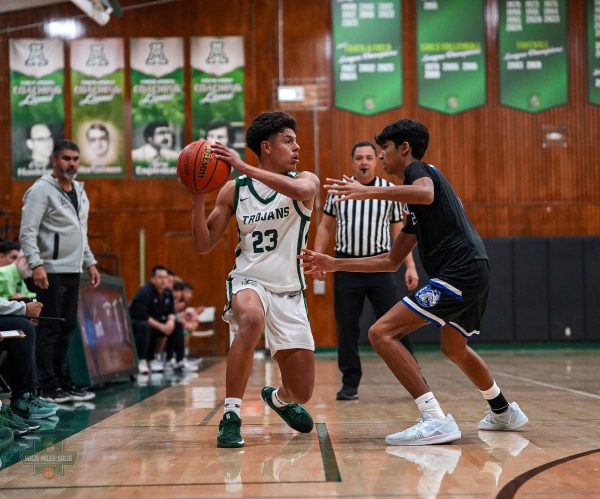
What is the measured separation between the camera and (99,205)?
14.6 metres

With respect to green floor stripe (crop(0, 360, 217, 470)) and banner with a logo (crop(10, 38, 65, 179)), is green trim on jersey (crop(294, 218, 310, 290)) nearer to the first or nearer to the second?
green floor stripe (crop(0, 360, 217, 470))

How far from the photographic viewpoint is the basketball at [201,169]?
167 inches

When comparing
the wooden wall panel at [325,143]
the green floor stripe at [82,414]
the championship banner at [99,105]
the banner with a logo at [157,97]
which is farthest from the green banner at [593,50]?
the green floor stripe at [82,414]

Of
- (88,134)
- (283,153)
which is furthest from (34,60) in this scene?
(283,153)

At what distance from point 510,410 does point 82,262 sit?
148 inches

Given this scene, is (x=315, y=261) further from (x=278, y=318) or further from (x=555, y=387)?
(x=555, y=387)

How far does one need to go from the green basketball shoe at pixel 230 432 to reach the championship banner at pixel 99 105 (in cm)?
1099

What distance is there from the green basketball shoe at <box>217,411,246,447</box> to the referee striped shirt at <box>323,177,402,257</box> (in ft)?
9.29

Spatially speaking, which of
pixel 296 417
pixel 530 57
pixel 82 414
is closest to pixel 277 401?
pixel 296 417

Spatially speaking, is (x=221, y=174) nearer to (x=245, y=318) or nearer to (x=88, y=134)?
(x=245, y=318)

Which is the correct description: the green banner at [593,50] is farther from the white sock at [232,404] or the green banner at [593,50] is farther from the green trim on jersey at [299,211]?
the white sock at [232,404]

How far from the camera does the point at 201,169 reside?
13.9 feet

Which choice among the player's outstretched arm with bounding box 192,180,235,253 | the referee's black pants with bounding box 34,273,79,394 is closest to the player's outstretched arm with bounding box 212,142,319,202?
the player's outstretched arm with bounding box 192,180,235,253

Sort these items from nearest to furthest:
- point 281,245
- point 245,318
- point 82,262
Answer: point 245,318 → point 281,245 → point 82,262
